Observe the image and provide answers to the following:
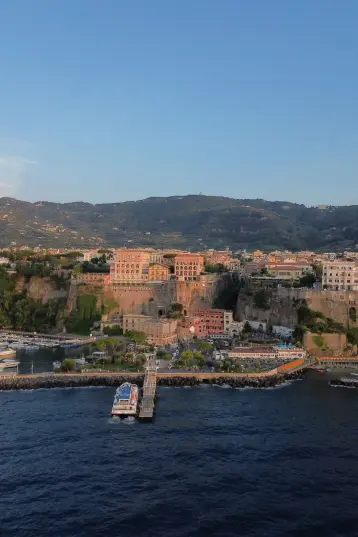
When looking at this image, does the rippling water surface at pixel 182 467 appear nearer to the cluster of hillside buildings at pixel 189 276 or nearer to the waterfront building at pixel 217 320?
the cluster of hillside buildings at pixel 189 276

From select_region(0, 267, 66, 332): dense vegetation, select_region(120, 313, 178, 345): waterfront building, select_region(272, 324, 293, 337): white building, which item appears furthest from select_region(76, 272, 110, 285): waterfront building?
select_region(272, 324, 293, 337): white building

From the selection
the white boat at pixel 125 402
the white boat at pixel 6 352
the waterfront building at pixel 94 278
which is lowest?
the white boat at pixel 125 402

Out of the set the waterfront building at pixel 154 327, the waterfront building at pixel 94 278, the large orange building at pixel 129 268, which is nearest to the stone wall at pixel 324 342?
the waterfront building at pixel 154 327

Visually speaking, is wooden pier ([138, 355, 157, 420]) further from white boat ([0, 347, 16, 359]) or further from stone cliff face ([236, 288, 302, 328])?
stone cliff face ([236, 288, 302, 328])

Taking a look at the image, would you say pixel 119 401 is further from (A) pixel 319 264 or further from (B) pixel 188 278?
(A) pixel 319 264

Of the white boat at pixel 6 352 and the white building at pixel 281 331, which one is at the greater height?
the white building at pixel 281 331

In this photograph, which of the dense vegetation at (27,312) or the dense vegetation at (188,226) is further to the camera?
the dense vegetation at (188,226)

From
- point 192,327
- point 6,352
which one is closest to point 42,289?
point 6,352
